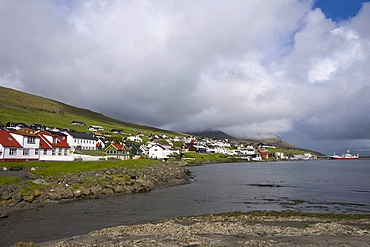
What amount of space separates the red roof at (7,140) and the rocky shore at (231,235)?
50.1 meters

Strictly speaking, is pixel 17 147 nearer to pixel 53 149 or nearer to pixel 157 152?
pixel 53 149

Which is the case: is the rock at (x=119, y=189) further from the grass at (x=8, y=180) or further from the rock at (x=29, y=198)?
the grass at (x=8, y=180)

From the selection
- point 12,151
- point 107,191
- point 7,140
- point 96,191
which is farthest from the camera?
point 12,151

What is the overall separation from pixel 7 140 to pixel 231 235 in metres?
60.8

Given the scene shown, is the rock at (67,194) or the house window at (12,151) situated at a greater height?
the house window at (12,151)

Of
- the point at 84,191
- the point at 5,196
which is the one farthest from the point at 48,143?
the point at 5,196

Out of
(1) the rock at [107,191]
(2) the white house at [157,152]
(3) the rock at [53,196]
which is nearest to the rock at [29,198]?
(3) the rock at [53,196]

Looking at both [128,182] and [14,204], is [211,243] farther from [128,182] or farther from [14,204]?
[128,182]

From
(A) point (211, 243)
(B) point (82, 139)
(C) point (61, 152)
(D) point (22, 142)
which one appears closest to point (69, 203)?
(A) point (211, 243)

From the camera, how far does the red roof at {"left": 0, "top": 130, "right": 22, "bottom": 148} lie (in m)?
64.0

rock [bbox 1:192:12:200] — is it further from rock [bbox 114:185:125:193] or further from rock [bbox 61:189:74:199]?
rock [bbox 114:185:125:193]

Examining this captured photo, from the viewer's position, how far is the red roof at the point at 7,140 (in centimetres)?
6402

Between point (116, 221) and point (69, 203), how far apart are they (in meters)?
10.9

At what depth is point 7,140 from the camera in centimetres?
6581
